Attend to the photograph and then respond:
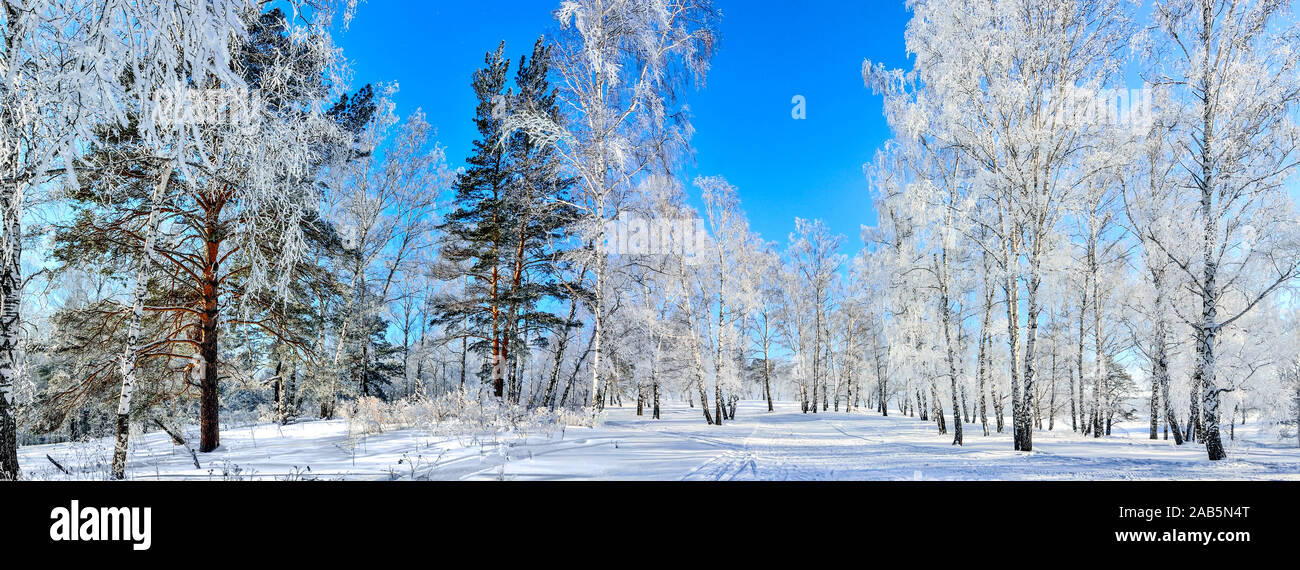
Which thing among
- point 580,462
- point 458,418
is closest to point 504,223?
point 458,418

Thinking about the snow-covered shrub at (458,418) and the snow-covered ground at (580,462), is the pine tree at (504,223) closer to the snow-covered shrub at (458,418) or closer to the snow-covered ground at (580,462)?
the snow-covered shrub at (458,418)

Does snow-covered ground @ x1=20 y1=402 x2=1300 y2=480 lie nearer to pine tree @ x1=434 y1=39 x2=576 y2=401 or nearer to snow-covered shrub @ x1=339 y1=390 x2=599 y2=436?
snow-covered shrub @ x1=339 y1=390 x2=599 y2=436

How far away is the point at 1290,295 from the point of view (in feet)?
25.4

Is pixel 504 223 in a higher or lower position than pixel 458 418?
higher

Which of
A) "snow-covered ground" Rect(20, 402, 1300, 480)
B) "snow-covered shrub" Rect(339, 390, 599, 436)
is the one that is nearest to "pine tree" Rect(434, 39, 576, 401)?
"snow-covered shrub" Rect(339, 390, 599, 436)

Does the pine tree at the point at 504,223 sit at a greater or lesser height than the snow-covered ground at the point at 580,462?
greater

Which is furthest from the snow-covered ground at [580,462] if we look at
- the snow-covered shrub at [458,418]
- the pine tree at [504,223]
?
the pine tree at [504,223]

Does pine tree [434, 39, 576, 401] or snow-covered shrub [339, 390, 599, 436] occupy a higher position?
pine tree [434, 39, 576, 401]

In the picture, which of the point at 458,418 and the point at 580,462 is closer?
the point at 580,462

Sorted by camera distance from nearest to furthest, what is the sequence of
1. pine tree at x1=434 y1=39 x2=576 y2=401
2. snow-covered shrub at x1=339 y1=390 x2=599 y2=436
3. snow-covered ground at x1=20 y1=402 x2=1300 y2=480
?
snow-covered ground at x1=20 y1=402 x2=1300 y2=480, snow-covered shrub at x1=339 y1=390 x2=599 y2=436, pine tree at x1=434 y1=39 x2=576 y2=401

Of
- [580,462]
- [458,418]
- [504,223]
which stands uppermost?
[504,223]

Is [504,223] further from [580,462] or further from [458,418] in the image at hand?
[580,462]

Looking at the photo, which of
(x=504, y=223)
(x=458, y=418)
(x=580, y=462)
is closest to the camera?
(x=580, y=462)
